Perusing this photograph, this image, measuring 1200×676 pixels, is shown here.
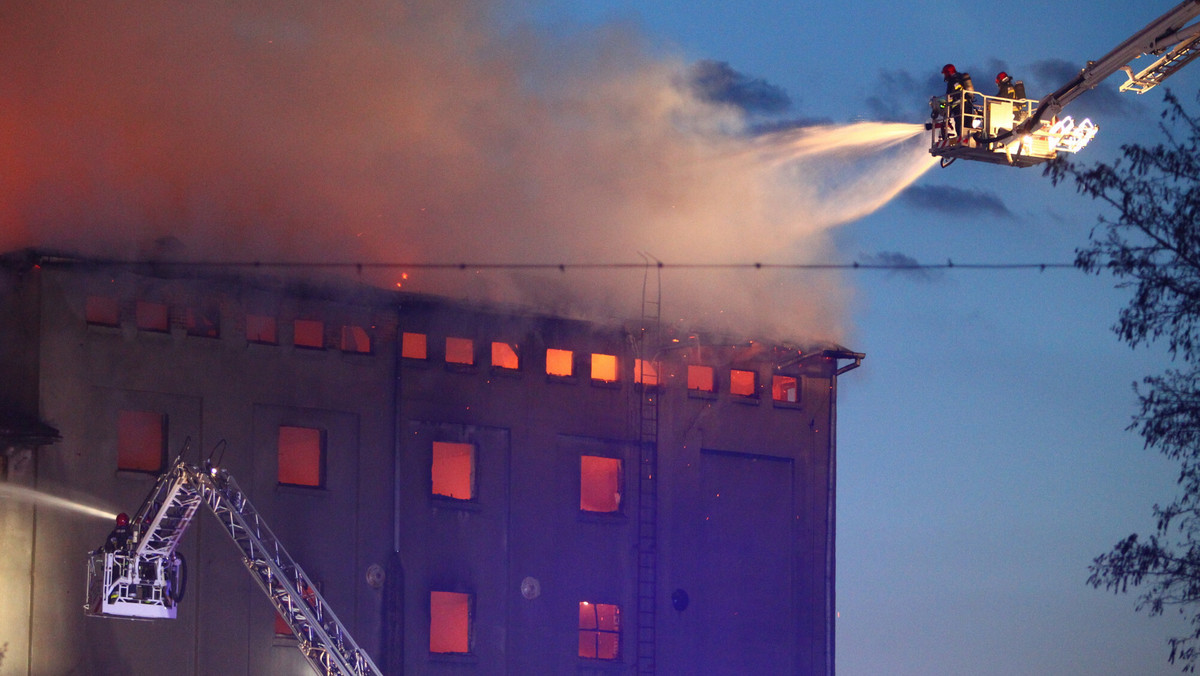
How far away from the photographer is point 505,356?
31.6m

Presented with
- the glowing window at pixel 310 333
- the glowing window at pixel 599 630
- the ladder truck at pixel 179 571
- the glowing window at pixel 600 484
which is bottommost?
the glowing window at pixel 599 630

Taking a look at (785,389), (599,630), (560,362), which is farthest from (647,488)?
(785,389)

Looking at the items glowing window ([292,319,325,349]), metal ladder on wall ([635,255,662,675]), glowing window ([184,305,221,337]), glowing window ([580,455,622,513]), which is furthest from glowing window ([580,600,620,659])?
glowing window ([184,305,221,337])

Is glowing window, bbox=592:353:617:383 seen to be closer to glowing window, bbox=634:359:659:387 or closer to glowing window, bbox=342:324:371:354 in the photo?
glowing window, bbox=634:359:659:387

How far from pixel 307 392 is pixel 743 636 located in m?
10.8

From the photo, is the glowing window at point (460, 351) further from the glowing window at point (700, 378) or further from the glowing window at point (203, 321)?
the glowing window at point (700, 378)

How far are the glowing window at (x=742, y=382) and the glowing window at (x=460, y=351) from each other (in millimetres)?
6036

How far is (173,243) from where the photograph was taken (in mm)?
28281

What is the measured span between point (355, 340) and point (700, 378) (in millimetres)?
7729

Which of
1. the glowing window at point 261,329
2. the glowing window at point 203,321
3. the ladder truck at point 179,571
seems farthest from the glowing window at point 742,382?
the ladder truck at point 179,571

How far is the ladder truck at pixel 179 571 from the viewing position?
21891 mm

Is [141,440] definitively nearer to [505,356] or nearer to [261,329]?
[261,329]

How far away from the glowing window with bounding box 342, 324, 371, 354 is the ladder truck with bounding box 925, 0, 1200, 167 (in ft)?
48.6

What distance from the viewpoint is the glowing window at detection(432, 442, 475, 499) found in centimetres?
3100
